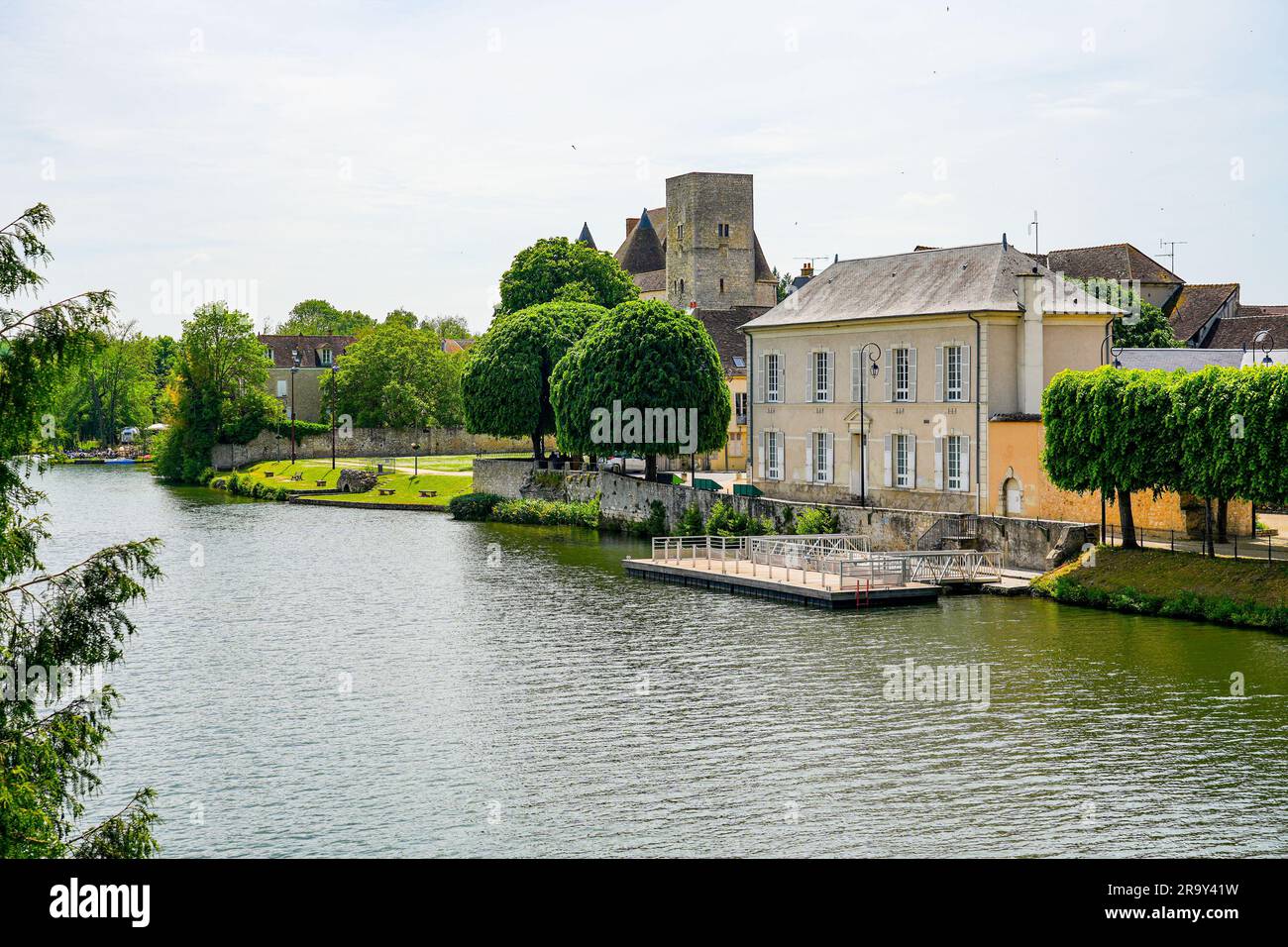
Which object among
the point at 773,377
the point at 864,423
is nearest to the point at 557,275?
the point at 773,377

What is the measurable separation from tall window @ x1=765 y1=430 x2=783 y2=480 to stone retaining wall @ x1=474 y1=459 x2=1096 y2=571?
368cm

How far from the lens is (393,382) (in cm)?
10488

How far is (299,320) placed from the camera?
173 meters

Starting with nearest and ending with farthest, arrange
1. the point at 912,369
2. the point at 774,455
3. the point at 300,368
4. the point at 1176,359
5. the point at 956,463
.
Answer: the point at 956,463 → the point at 912,369 → the point at 1176,359 → the point at 774,455 → the point at 300,368

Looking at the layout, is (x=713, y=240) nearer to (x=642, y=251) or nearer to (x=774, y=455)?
(x=642, y=251)

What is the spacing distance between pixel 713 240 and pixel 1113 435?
67.9 m

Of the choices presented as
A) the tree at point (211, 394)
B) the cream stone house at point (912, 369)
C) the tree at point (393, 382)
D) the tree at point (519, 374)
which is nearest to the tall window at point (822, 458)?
the cream stone house at point (912, 369)

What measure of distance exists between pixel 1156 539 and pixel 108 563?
113 ft

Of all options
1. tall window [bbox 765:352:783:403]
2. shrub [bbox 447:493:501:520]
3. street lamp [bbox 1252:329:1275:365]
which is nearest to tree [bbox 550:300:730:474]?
tall window [bbox 765:352:783:403]

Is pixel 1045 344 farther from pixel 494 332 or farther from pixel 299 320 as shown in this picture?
pixel 299 320

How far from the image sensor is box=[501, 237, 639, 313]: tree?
82.2 m

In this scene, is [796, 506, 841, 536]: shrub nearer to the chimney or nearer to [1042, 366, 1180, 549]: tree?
the chimney

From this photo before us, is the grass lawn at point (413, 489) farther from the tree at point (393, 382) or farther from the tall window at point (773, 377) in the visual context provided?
the tree at point (393, 382)

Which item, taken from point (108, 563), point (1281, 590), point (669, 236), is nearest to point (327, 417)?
point (669, 236)
